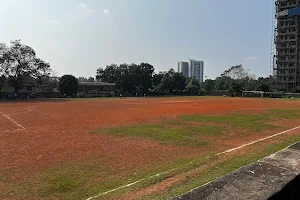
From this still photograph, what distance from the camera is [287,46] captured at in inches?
3194

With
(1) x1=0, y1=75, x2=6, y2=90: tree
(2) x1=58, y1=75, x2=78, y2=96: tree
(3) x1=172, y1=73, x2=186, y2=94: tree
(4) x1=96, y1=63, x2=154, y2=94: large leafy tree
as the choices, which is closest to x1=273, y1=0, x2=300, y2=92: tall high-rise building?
→ (3) x1=172, y1=73, x2=186, y2=94: tree

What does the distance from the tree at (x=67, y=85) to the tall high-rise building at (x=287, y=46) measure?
189ft

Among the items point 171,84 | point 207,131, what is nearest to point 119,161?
point 207,131

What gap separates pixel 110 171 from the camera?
705 centimetres

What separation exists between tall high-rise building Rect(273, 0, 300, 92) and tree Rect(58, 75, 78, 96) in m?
57.7

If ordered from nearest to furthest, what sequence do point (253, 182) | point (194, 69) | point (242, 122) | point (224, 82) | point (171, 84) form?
1. point (253, 182)
2. point (242, 122)
3. point (171, 84)
4. point (224, 82)
5. point (194, 69)

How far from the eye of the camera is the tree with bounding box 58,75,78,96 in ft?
242

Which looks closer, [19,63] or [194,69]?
[19,63]

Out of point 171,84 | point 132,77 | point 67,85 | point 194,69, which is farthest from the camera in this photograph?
point 194,69

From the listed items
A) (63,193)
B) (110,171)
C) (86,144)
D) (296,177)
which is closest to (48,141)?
(86,144)

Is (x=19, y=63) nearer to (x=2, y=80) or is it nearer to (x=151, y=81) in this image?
(x=2, y=80)

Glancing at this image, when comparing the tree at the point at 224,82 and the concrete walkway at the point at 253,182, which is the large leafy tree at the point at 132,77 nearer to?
the tree at the point at 224,82

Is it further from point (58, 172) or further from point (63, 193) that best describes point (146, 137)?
point (63, 193)

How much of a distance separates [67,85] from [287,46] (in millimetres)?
63871
